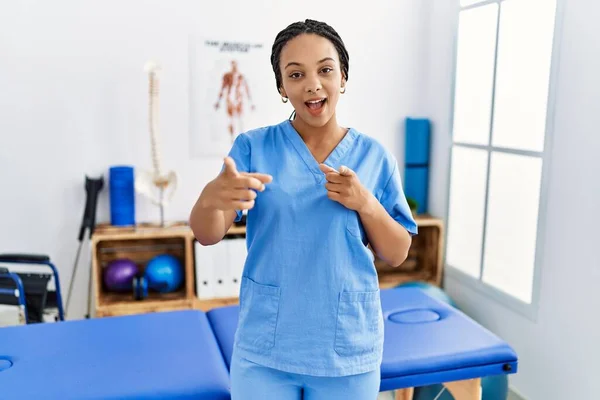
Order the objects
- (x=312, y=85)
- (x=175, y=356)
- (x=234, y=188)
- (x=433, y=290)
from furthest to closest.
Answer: (x=433, y=290) → (x=175, y=356) → (x=312, y=85) → (x=234, y=188)

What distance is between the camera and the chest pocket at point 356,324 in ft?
3.72

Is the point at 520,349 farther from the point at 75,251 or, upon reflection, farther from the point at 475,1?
the point at 75,251

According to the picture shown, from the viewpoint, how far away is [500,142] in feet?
9.40

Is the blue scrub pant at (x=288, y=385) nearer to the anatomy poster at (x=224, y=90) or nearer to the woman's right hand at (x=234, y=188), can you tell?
the woman's right hand at (x=234, y=188)

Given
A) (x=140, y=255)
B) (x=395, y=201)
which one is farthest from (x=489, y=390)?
(x=140, y=255)

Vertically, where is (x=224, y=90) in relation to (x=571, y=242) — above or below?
above

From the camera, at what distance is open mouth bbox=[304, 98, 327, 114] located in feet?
3.76

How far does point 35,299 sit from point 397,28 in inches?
100

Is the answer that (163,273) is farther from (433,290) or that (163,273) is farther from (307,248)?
(307,248)

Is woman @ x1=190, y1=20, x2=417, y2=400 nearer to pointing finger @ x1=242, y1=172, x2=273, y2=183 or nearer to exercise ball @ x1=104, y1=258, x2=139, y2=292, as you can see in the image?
pointing finger @ x1=242, y1=172, x2=273, y2=183

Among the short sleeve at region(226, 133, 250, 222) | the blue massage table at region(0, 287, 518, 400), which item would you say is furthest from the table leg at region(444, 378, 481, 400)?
the short sleeve at region(226, 133, 250, 222)

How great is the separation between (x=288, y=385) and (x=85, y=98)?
2.45 m

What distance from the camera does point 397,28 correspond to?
3.50 m

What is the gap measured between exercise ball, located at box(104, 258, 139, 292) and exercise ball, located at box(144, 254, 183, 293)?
9 centimetres
